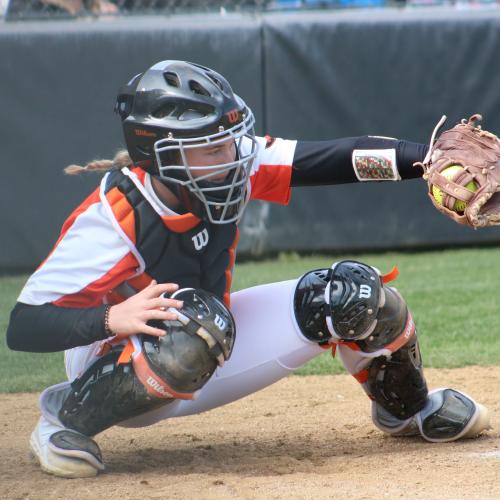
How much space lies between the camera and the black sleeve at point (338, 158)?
2910 mm

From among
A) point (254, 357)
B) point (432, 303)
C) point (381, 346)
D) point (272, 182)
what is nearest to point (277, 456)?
point (254, 357)

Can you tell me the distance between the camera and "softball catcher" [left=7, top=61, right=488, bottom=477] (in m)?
2.59

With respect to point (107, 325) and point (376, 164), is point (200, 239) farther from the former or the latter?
point (376, 164)

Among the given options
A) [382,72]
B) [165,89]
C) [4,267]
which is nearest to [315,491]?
[165,89]

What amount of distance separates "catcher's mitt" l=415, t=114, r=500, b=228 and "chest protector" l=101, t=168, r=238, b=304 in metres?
0.66

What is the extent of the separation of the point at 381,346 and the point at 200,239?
626 mm

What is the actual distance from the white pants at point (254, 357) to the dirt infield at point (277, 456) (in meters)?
0.19

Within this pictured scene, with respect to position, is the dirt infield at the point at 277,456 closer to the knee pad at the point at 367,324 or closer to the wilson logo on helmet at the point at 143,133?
the knee pad at the point at 367,324

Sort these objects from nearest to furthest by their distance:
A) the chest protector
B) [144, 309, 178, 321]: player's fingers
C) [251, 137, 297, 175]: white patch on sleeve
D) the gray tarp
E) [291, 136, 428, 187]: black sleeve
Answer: [144, 309, 178, 321]: player's fingers
the chest protector
[291, 136, 428, 187]: black sleeve
[251, 137, 297, 175]: white patch on sleeve
the gray tarp

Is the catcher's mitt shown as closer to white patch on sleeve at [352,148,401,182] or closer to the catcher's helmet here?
white patch on sleeve at [352,148,401,182]

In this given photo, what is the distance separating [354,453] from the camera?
119 inches

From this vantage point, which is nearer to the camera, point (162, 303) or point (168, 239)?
point (162, 303)

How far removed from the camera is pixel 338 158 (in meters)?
2.97

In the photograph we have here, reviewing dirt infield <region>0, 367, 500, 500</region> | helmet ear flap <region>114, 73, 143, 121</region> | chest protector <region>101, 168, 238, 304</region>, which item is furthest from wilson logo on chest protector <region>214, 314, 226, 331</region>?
helmet ear flap <region>114, 73, 143, 121</region>
